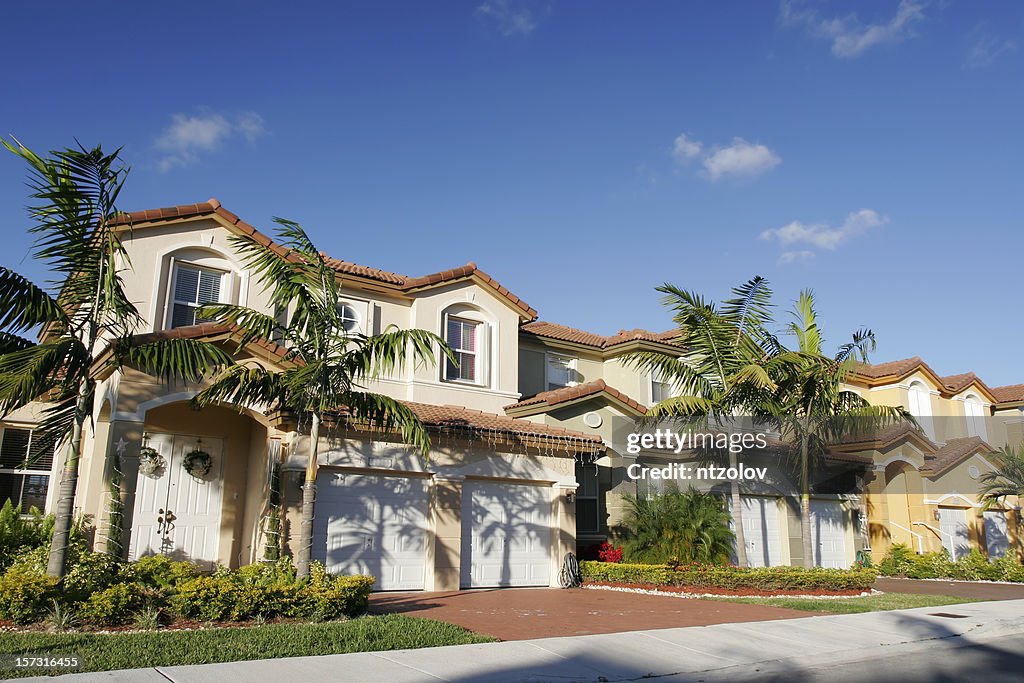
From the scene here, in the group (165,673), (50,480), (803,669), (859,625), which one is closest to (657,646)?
(803,669)

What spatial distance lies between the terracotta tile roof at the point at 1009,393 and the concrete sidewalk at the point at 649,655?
26.6m

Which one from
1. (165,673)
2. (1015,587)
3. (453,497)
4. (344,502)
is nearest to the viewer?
(165,673)

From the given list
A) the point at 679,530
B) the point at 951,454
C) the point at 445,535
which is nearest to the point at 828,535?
the point at 951,454

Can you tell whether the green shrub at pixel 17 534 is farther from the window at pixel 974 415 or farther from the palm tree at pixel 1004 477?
the window at pixel 974 415

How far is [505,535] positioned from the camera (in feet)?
58.5

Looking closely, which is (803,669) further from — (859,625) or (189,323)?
(189,323)

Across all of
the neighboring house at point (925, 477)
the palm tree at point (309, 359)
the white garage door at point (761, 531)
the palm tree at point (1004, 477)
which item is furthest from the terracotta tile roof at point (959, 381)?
the palm tree at point (309, 359)

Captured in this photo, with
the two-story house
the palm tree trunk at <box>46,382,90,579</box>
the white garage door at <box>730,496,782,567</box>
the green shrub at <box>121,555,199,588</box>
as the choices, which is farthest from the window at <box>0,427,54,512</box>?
the white garage door at <box>730,496,782,567</box>

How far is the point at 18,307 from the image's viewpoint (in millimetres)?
10133

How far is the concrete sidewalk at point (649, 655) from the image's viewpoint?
798 centimetres

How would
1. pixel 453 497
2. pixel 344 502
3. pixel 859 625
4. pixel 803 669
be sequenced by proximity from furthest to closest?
pixel 453 497, pixel 344 502, pixel 859 625, pixel 803 669

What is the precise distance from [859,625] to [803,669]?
377cm

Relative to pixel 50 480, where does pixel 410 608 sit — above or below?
below

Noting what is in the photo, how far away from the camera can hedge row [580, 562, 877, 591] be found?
17.1 meters
